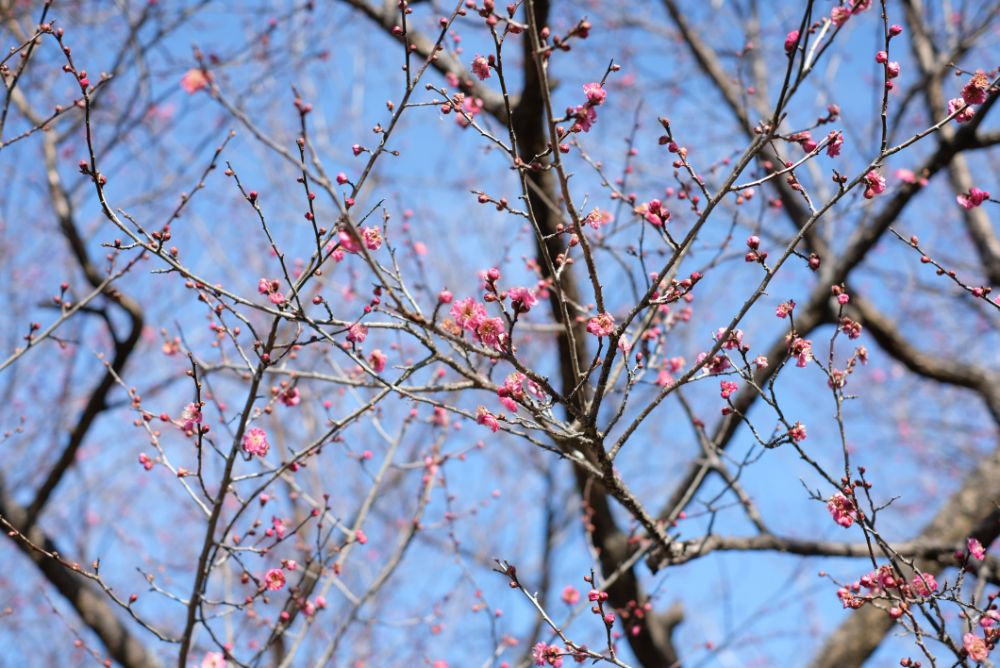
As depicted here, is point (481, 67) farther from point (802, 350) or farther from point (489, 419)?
point (802, 350)

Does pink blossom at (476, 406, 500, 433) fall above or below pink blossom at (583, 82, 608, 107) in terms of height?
below

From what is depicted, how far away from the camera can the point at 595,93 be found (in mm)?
1981

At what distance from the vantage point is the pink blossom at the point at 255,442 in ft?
9.00

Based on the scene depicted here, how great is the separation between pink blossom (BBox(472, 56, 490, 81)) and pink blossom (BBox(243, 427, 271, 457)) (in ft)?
4.74

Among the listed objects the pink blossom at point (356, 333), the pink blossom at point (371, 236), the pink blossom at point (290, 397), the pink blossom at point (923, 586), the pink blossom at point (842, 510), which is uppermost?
the pink blossom at point (371, 236)

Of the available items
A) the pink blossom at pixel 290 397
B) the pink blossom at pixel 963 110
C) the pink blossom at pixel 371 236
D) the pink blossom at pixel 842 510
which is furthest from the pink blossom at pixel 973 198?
the pink blossom at pixel 290 397

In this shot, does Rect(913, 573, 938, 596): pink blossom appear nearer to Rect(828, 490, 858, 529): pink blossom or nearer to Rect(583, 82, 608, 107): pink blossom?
Rect(828, 490, 858, 529): pink blossom

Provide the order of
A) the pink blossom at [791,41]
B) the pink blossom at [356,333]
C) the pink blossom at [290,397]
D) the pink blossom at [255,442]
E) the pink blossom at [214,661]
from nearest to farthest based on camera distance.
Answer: the pink blossom at [791,41] < the pink blossom at [356,333] < the pink blossom at [255,442] < the pink blossom at [290,397] < the pink blossom at [214,661]

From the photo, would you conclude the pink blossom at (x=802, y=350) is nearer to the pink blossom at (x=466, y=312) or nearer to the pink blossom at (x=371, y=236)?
the pink blossom at (x=466, y=312)

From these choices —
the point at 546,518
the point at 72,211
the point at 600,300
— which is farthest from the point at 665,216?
the point at 546,518

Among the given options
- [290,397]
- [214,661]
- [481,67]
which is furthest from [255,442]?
[481,67]

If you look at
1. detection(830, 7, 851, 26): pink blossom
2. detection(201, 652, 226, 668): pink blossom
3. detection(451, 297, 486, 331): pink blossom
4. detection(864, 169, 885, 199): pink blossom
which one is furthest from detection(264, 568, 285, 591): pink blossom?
detection(830, 7, 851, 26): pink blossom

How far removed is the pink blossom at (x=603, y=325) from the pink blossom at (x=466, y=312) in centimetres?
33

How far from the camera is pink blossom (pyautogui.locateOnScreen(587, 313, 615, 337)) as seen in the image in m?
2.12
